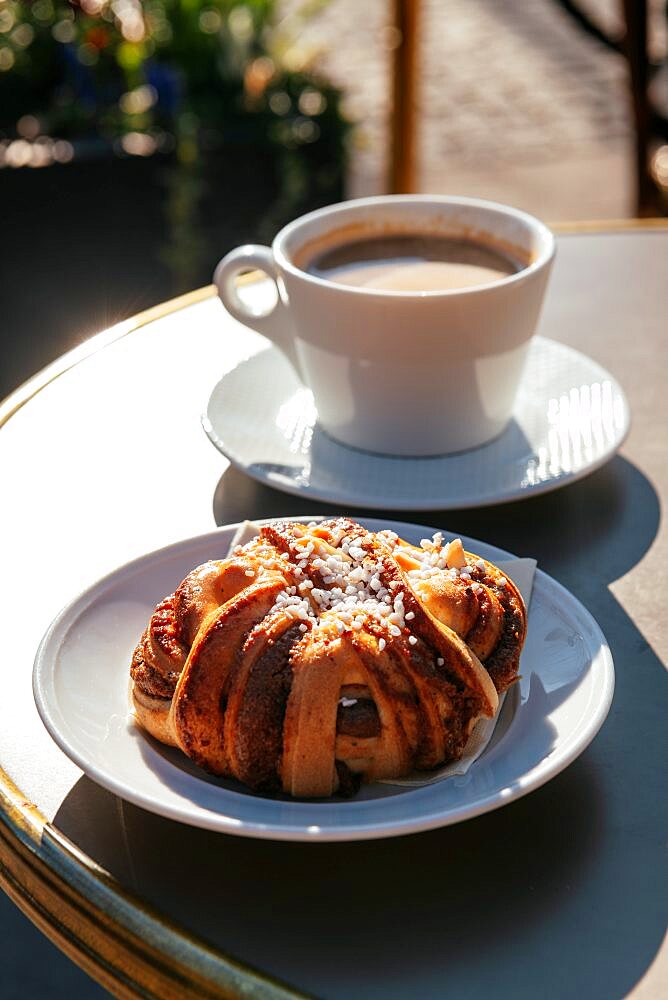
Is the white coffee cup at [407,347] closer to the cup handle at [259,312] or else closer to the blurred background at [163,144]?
the cup handle at [259,312]

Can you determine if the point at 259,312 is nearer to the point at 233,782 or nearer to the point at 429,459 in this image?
the point at 429,459

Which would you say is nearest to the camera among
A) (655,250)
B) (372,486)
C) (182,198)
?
(372,486)

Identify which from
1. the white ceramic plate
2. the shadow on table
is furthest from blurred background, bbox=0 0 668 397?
the shadow on table

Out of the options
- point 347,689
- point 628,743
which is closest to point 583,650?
point 628,743

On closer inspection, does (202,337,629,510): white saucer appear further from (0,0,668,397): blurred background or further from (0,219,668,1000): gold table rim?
(0,0,668,397): blurred background

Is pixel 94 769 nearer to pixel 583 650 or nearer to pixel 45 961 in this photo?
pixel 583 650

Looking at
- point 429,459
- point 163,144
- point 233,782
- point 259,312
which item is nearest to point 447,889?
point 233,782
